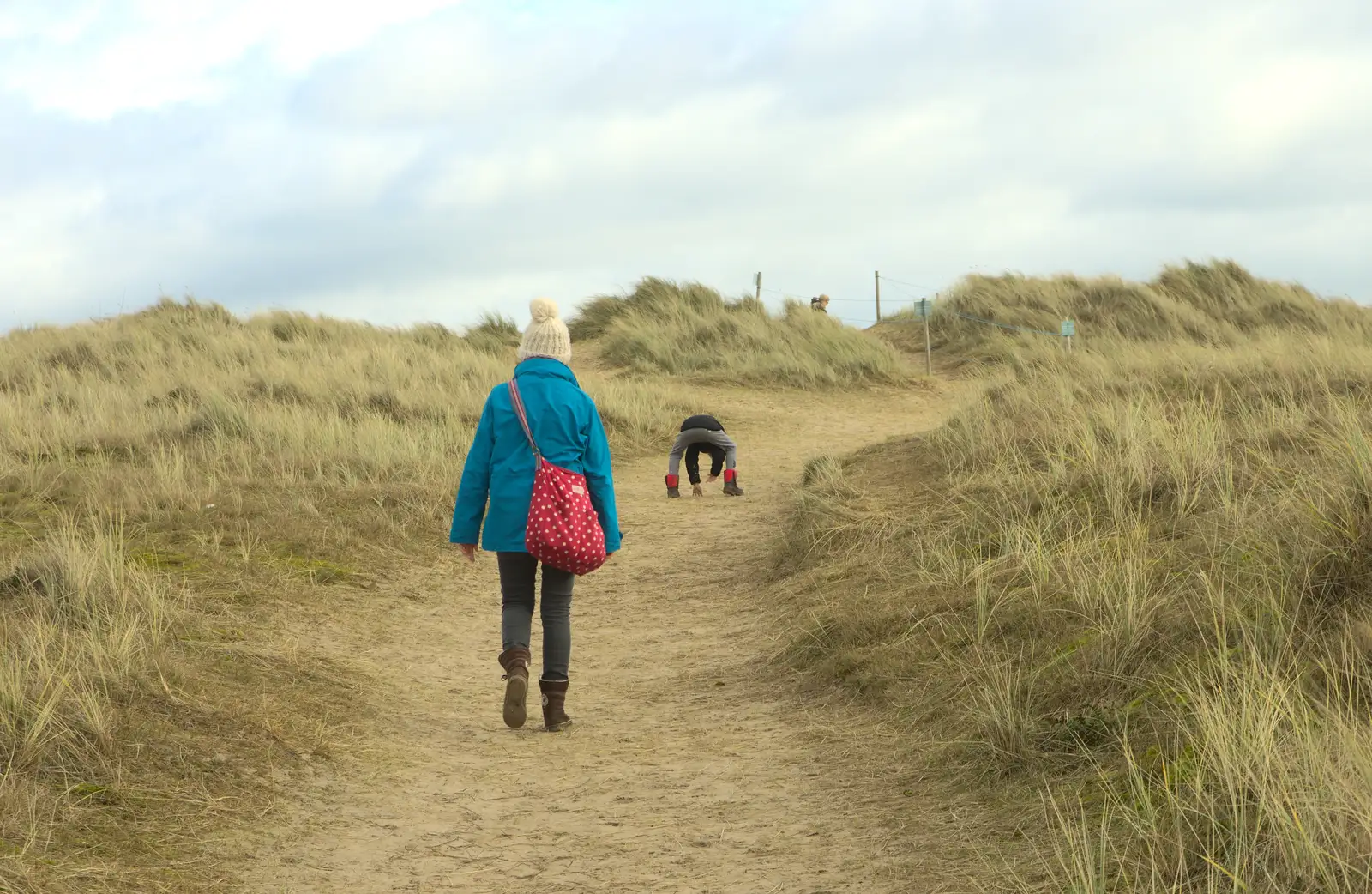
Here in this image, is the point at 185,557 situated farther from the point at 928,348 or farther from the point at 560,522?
the point at 928,348

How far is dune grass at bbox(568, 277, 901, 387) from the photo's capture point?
877 inches

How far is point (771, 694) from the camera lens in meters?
6.47

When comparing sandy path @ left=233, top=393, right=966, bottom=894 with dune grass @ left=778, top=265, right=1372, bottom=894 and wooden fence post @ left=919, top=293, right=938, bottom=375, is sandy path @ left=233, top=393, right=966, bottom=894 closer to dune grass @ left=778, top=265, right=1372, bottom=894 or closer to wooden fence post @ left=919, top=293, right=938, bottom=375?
dune grass @ left=778, top=265, right=1372, bottom=894

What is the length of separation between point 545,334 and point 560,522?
0.97 meters

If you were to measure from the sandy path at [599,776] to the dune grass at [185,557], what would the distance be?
41 cm

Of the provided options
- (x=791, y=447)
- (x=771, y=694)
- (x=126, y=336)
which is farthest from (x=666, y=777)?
(x=126, y=336)

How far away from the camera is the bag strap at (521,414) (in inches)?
228

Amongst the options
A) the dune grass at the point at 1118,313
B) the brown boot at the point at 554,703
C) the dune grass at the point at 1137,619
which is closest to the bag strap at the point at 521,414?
the brown boot at the point at 554,703

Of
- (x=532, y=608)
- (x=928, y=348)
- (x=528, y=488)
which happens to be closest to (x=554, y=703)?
(x=532, y=608)

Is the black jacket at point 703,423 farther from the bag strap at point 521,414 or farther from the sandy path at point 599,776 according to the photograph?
the bag strap at point 521,414

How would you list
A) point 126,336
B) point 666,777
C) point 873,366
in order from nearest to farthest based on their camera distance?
point 666,777 → point 873,366 → point 126,336

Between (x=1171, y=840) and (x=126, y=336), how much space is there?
24130mm

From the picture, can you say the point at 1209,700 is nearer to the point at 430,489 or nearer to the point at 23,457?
the point at 430,489

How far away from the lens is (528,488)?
5.80 meters
